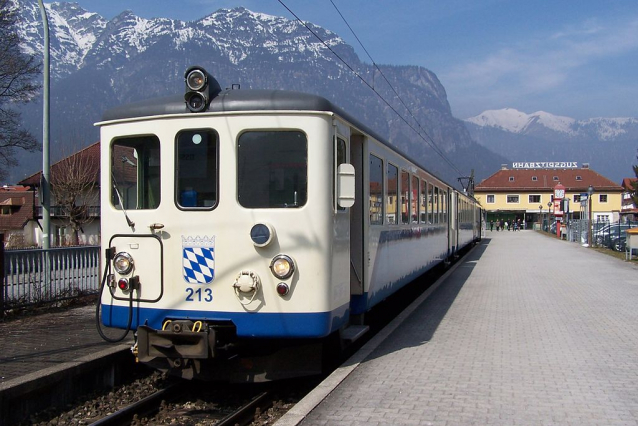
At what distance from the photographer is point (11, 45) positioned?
26266 millimetres

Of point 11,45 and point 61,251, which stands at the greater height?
point 11,45

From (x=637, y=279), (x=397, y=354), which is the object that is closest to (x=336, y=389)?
(x=397, y=354)

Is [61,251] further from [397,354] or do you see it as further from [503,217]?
[503,217]

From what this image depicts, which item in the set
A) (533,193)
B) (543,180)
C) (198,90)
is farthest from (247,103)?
(543,180)

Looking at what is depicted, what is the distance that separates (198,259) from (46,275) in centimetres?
540

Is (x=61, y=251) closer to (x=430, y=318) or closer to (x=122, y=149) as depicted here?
(x=122, y=149)

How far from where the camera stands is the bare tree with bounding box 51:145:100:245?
35.3 metres

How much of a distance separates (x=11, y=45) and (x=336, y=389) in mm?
24762

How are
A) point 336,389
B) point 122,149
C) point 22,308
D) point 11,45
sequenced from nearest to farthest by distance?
1. point 336,389
2. point 122,149
3. point 22,308
4. point 11,45

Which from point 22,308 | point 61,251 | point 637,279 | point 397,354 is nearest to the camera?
point 397,354

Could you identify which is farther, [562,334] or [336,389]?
[562,334]

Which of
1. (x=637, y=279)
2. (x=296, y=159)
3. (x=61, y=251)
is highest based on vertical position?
(x=296, y=159)

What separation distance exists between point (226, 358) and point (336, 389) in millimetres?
1057

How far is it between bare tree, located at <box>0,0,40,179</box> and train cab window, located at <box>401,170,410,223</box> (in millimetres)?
20170
